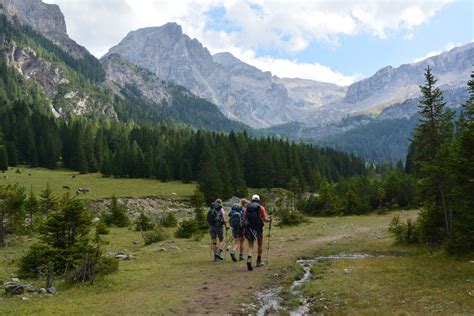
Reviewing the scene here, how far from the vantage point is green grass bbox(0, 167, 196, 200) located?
80500 millimetres

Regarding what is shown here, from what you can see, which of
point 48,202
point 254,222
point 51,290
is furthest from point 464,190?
point 48,202

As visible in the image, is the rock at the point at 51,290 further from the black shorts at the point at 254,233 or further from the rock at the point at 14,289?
the black shorts at the point at 254,233

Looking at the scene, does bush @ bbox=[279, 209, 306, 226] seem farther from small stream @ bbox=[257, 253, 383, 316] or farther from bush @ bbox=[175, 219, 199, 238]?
small stream @ bbox=[257, 253, 383, 316]

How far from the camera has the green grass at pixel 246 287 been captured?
14.2m

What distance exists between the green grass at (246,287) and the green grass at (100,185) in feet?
177

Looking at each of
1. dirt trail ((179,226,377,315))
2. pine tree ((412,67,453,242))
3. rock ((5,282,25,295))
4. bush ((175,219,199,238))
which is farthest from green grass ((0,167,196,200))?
pine tree ((412,67,453,242))

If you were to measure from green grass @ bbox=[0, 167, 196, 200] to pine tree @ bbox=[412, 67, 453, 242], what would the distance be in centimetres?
5970

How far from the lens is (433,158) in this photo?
26.8 metres

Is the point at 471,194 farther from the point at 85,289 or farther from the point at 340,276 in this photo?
the point at 85,289

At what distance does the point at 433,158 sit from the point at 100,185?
255 ft

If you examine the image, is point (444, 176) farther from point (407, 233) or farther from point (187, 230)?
point (187, 230)

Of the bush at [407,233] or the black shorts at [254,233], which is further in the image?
the bush at [407,233]

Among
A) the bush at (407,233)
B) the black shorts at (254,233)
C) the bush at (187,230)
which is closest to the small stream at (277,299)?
the black shorts at (254,233)

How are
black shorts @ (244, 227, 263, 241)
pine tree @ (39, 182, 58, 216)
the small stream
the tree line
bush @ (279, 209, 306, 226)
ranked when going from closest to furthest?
the small stream < the tree line < black shorts @ (244, 227, 263, 241) < pine tree @ (39, 182, 58, 216) < bush @ (279, 209, 306, 226)
